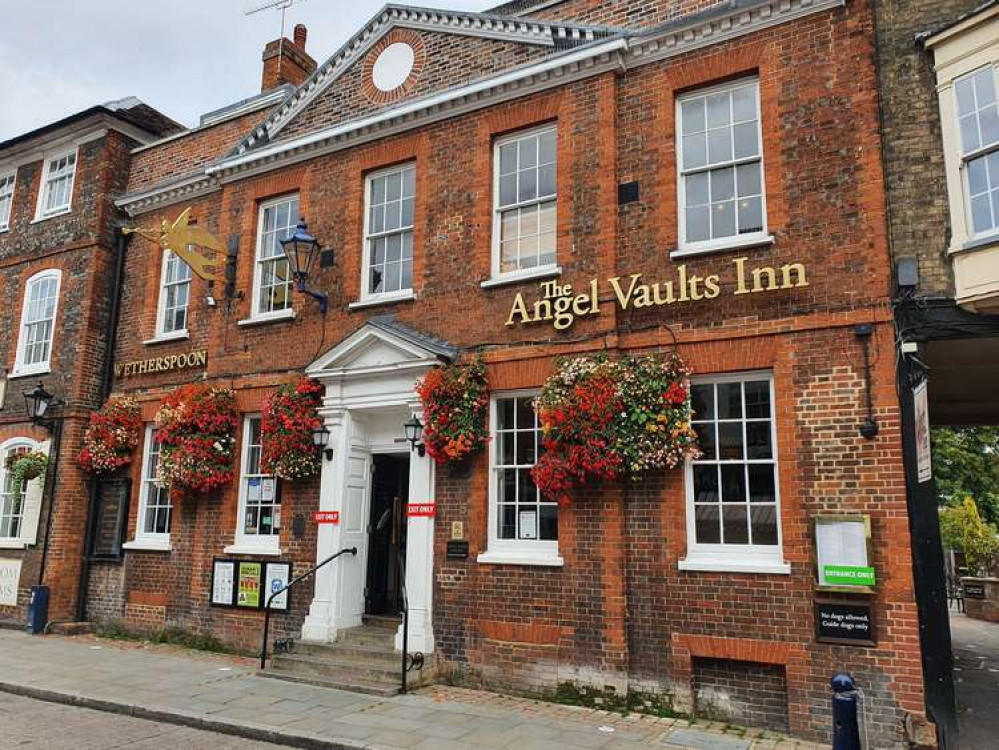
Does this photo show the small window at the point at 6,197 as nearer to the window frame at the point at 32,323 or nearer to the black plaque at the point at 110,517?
the window frame at the point at 32,323

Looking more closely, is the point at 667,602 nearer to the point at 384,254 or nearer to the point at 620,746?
the point at 620,746

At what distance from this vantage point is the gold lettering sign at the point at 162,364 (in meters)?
12.9

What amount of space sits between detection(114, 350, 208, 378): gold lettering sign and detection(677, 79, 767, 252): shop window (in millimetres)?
8293

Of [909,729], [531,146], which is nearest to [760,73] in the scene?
[531,146]

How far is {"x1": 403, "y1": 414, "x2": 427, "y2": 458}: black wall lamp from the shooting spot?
995 centimetres

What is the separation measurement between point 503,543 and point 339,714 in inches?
107

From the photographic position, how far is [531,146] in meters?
10.3

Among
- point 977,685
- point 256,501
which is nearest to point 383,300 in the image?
point 256,501

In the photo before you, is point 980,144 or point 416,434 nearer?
point 980,144

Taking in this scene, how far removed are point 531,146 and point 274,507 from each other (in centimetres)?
648

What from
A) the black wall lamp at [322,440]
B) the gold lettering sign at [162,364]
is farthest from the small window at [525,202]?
the gold lettering sign at [162,364]

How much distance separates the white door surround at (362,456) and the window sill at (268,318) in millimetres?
1165

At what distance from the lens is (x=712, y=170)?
902 cm

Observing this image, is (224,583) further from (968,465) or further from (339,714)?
(968,465)
